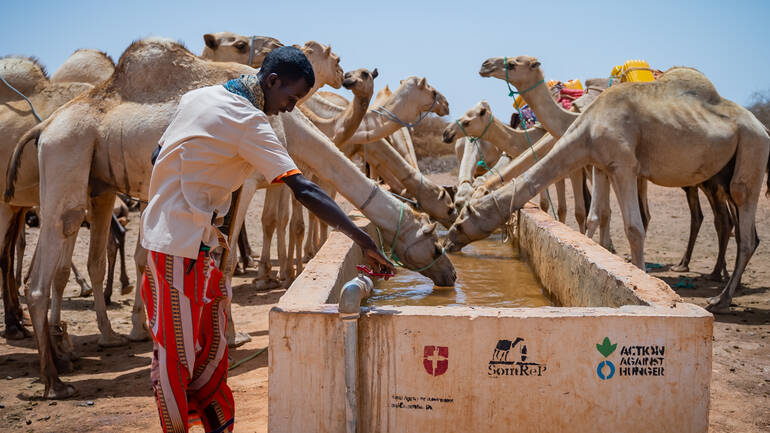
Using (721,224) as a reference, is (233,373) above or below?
below

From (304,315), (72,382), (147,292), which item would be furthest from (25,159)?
(304,315)

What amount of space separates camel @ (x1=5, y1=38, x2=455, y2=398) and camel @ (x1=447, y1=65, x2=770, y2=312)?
7.97 feet

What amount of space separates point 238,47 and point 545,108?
408 centimetres

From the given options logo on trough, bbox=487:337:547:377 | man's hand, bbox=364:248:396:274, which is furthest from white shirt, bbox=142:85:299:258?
logo on trough, bbox=487:337:547:377

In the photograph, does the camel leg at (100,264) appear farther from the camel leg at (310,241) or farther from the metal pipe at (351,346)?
the camel leg at (310,241)

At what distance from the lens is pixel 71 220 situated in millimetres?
4820

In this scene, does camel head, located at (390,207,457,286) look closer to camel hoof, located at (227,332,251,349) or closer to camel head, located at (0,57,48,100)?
camel hoof, located at (227,332,251,349)

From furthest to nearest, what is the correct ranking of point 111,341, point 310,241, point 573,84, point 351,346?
1. point 573,84
2. point 310,241
3. point 111,341
4. point 351,346

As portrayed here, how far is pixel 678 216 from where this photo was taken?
49.0 feet

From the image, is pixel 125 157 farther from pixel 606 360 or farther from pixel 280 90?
pixel 606 360

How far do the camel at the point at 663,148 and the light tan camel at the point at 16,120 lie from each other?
440cm

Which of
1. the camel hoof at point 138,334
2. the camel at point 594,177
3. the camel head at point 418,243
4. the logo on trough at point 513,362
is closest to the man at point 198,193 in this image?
the logo on trough at point 513,362

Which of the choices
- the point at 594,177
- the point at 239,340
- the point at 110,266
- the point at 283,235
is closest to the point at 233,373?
the point at 239,340

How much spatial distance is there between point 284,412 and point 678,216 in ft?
44.7
